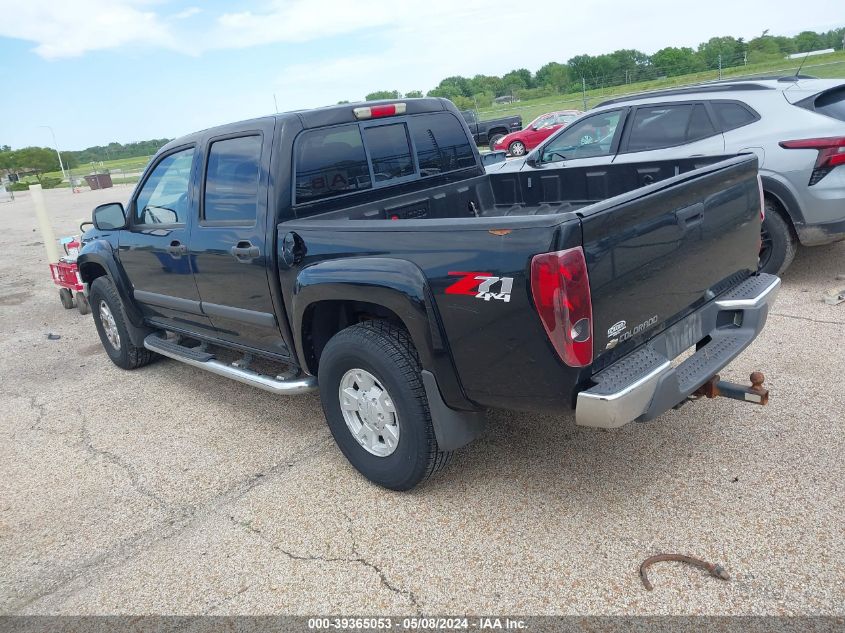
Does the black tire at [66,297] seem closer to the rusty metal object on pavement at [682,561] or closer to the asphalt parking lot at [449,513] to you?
the asphalt parking lot at [449,513]

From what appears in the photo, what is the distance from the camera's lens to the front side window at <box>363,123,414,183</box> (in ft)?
13.6

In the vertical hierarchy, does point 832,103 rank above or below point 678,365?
above

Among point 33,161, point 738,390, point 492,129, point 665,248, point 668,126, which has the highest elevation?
point 33,161

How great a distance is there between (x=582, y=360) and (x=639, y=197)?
0.72m

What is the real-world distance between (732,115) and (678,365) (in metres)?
4.00

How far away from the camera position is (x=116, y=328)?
587 centimetres

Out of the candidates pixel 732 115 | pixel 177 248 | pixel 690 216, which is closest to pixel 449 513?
pixel 690 216

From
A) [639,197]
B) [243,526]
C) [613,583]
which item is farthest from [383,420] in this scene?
[639,197]

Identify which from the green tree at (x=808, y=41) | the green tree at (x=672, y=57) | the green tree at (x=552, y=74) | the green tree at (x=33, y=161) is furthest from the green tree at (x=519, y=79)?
the green tree at (x=33, y=161)

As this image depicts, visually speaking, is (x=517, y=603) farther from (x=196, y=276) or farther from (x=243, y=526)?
(x=196, y=276)

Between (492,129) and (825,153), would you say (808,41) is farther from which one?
(825,153)

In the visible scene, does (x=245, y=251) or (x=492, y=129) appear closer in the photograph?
(x=245, y=251)

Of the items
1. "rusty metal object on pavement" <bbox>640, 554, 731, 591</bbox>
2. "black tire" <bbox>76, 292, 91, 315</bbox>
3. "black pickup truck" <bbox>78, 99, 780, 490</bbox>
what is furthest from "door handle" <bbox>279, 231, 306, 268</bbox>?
"black tire" <bbox>76, 292, 91, 315</bbox>

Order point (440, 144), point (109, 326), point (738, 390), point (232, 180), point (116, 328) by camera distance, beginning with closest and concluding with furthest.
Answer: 1. point (738, 390)
2. point (232, 180)
3. point (440, 144)
4. point (116, 328)
5. point (109, 326)
